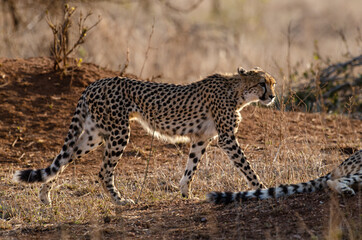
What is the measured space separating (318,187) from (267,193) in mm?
428

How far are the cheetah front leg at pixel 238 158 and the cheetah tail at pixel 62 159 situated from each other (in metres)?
1.39

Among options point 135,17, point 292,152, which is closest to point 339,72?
point 292,152

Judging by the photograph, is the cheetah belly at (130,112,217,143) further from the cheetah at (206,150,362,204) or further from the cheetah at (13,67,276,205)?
the cheetah at (206,150,362,204)

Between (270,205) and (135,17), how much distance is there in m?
9.36

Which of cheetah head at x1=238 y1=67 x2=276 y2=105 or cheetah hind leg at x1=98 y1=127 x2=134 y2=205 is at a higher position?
cheetah head at x1=238 y1=67 x2=276 y2=105

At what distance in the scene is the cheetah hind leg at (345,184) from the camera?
4.34m

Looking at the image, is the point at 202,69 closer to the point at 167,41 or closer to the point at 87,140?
the point at 167,41

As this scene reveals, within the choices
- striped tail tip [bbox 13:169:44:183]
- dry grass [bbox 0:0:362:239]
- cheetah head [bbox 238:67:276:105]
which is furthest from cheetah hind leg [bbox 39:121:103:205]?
cheetah head [bbox 238:67:276:105]

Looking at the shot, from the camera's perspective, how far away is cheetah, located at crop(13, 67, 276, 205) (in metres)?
5.69

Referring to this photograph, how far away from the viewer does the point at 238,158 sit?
218 inches

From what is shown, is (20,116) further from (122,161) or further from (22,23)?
(22,23)

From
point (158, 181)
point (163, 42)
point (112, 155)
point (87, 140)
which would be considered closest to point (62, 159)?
point (87, 140)

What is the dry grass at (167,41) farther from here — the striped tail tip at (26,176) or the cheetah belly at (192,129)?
the striped tail tip at (26,176)

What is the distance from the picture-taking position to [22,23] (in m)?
11.9
